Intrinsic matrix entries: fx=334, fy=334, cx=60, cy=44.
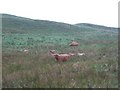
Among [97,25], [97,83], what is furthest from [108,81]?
[97,25]

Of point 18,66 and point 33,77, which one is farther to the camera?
point 18,66

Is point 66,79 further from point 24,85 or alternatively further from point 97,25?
point 97,25

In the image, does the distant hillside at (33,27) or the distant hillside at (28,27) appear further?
the distant hillside at (28,27)

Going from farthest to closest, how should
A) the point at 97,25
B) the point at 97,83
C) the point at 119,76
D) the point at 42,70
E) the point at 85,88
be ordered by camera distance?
the point at 97,25, the point at 42,70, the point at 119,76, the point at 97,83, the point at 85,88

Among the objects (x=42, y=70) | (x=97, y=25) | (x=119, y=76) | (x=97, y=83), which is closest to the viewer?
(x=97, y=83)

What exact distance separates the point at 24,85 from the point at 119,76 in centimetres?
295

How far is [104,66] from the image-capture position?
12086 millimetres

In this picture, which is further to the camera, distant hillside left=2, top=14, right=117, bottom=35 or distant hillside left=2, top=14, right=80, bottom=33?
distant hillside left=2, top=14, right=80, bottom=33

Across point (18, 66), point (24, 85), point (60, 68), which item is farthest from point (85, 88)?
point (18, 66)

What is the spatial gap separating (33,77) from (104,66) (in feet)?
10.1

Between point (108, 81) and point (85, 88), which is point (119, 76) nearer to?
point (108, 81)

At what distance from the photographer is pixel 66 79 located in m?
9.46

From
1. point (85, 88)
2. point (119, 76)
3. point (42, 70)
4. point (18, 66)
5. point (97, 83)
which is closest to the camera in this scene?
point (85, 88)

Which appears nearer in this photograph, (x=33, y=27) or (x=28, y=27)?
(x=28, y=27)
